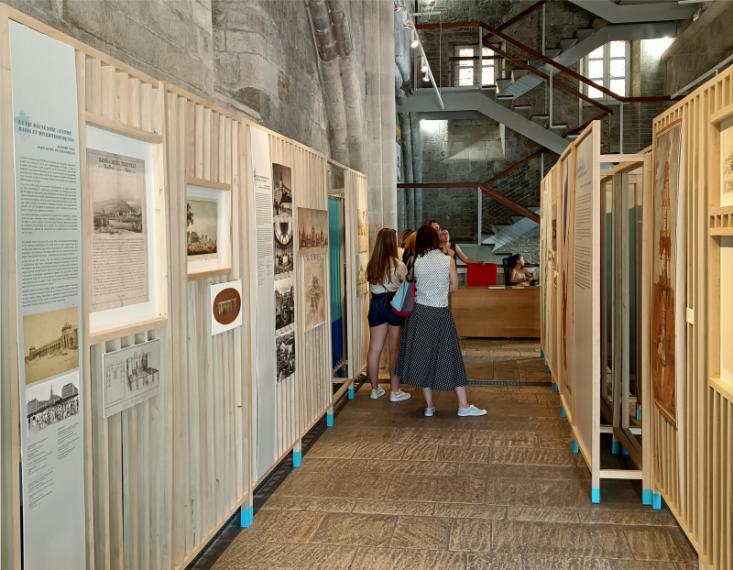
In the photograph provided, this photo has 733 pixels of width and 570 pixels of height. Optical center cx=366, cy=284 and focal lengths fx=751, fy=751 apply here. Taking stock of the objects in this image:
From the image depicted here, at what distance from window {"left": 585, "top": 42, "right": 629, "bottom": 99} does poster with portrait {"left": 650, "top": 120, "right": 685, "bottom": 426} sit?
15160 millimetres

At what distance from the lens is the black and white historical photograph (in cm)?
455

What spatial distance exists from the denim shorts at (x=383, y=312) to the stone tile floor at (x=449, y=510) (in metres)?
1.10

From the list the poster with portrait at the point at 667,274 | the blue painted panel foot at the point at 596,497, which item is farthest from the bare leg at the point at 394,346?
the poster with portrait at the point at 667,274

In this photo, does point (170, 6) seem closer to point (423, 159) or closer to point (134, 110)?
point (134, 110)

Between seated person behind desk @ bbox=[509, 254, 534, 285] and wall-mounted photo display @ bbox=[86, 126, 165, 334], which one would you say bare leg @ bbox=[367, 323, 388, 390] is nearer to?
wall-mounted photo display @ bbox=[86, 126, 165, 334]

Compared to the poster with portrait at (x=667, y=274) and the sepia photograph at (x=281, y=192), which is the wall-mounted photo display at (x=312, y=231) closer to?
the sepia photograph at (x=281, y=192)

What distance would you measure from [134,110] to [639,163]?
2.85m

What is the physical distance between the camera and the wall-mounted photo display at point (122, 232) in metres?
2.43

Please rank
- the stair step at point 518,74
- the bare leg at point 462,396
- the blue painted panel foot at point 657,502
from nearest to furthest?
the blue painted panel foot at point 657,502 → the bare leg at point 462,396 → the stair step at point 518,74

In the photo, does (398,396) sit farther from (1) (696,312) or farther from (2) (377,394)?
(1) (696,312)

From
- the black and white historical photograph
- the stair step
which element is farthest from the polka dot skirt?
the stair step

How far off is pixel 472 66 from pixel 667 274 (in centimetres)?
1342

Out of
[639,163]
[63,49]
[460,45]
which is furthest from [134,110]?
[460,45]

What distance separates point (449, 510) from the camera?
4262mm
